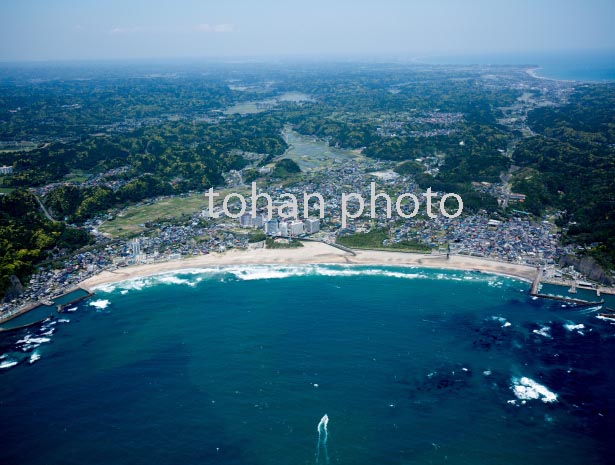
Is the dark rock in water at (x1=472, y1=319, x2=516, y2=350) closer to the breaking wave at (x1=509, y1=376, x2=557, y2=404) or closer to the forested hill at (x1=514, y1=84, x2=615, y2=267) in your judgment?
the breaking wave at (x1=509, y1=376, x2=557, y2=404)

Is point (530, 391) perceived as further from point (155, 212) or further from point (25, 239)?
point (155, 212)

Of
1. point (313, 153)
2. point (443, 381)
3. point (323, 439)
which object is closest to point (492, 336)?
point (443, 381)

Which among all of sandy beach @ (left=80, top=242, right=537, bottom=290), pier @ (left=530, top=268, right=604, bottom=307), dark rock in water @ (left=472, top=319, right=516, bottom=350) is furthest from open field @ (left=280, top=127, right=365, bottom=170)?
dark rock in water @ (left=472, top=319, right=516, bottom=350)

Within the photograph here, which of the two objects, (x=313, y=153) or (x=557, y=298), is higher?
(x=313, y=153)

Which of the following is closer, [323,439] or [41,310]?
[323,439]

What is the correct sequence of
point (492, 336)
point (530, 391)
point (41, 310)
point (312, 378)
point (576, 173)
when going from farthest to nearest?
point (576, 173)
point (41, 310)
point (492, 336)
point (312, 378)
point (530, 391)

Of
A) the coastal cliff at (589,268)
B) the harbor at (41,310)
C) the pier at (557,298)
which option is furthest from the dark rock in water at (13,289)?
the coastal cliff at (589,268)
